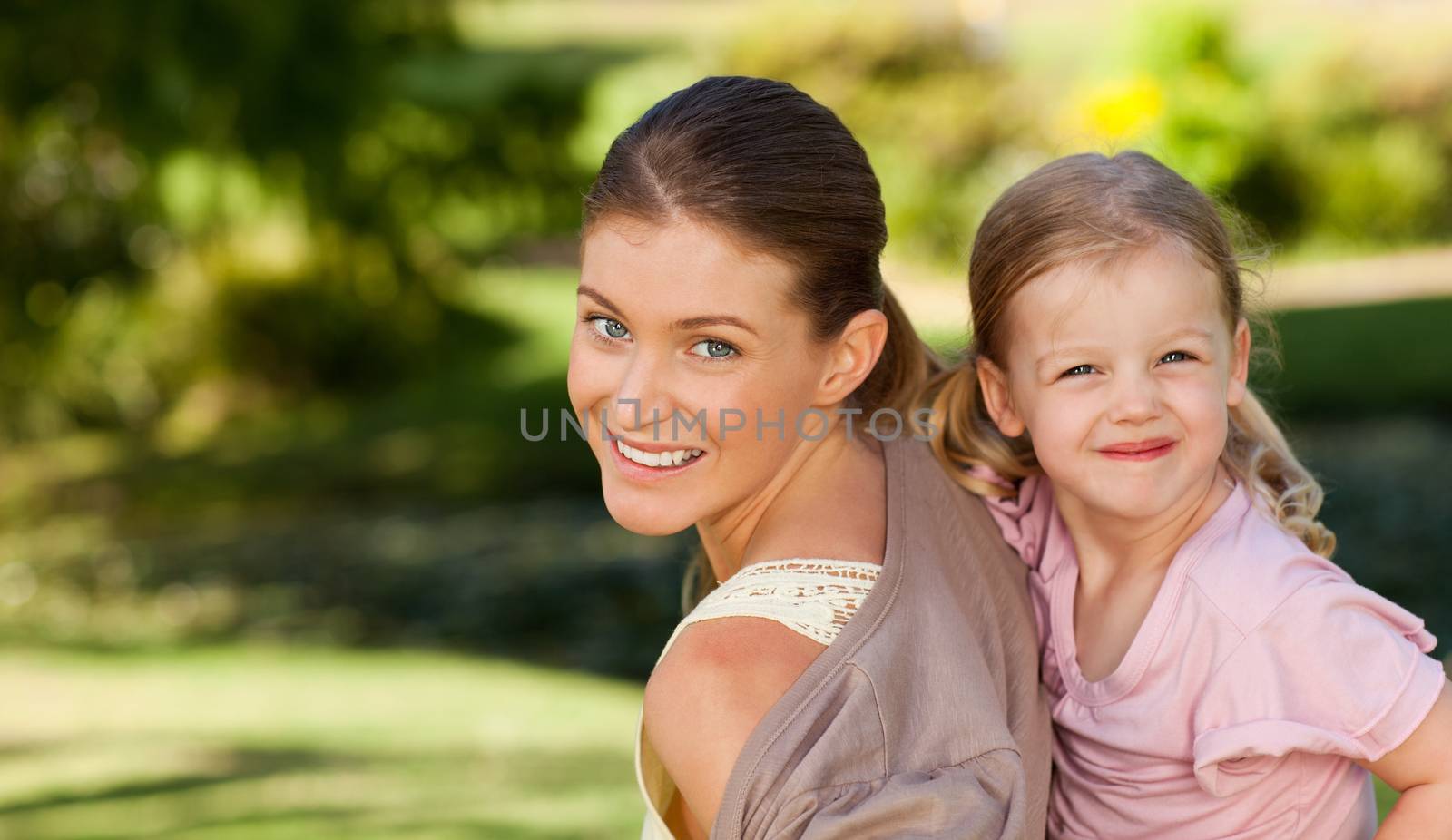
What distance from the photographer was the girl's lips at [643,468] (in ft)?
6.93

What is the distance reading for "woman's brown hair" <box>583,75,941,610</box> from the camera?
1.97 m

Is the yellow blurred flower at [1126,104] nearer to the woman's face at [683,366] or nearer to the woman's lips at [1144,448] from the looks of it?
the woman's lips at [1144,448]

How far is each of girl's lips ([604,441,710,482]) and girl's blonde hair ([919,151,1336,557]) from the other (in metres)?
0.50

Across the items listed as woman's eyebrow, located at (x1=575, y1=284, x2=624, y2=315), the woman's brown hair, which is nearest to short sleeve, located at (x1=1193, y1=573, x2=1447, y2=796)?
the woman's brown hair

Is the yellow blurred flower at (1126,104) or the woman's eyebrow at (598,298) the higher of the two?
the woman's eyebrow at (598,298)

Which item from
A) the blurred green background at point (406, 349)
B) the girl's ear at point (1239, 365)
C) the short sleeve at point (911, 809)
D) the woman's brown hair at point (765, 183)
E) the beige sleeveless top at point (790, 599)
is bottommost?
the blurred green background at point (406, 349)

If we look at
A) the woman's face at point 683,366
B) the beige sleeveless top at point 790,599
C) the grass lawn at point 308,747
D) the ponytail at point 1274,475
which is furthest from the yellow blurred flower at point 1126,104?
the beige sleeveless top at point 790,599

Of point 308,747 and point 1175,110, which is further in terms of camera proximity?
point 1175,110

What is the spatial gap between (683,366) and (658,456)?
15cm

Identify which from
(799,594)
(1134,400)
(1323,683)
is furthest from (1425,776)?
(799,594)

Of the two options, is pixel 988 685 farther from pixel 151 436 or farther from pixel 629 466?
pixel 151 436

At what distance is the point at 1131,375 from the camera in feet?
7.10

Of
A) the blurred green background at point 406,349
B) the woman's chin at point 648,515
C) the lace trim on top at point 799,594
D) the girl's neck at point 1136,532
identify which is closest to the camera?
the lace trim on top at point 799,594

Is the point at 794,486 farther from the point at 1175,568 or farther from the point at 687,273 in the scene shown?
the point at 1175,568
